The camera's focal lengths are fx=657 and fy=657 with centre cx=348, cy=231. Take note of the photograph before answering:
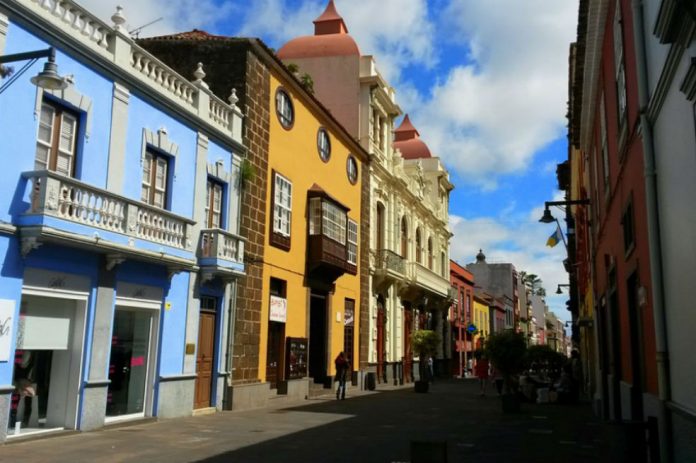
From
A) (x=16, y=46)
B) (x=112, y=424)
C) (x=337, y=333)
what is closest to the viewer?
(x=16, y=46)

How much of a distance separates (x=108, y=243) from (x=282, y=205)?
8.81 meters

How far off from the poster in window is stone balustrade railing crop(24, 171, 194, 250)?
269 inches

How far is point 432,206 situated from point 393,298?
11294 millimetres

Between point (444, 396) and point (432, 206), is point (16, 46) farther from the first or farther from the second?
point (432, 206)

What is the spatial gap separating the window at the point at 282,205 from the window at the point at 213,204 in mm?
2726

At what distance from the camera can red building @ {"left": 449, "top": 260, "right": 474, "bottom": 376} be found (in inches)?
1944

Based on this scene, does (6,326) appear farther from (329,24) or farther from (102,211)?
(329,24)

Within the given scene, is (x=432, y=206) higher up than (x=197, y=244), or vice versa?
(x=432, y=206)

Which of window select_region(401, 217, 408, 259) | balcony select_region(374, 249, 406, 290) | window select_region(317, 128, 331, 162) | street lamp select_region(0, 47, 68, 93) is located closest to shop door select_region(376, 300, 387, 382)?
balcony select_region(374, 249, 406, 290)

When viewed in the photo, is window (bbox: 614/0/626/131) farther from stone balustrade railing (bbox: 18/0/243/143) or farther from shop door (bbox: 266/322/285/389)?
shop door (bbox: 266/322/285/389)

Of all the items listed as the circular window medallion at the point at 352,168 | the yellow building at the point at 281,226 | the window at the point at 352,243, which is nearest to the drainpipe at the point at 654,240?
the yellow building at the point at 281,226

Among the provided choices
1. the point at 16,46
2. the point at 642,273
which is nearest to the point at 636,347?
the point at 642,273

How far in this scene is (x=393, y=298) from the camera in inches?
1281

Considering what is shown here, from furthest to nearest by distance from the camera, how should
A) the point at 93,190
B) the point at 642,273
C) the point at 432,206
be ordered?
1. the point at 432,206
2. the point at 93,190
3. the point at 642,273
